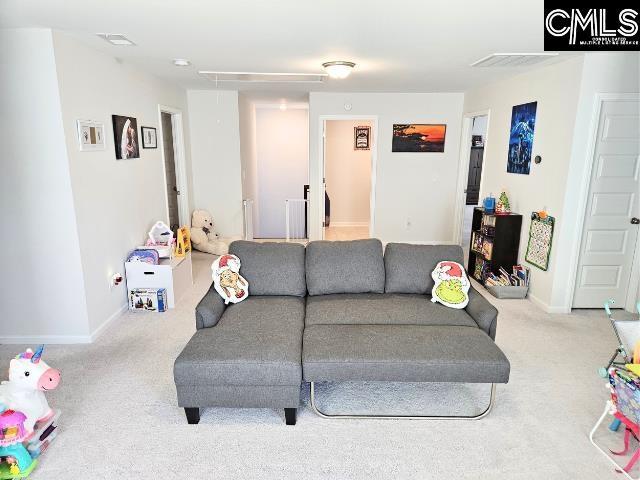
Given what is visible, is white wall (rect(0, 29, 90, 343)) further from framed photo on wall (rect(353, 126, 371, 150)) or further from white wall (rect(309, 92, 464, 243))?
framed photo on wall (rect(353, 126, 371, 150))

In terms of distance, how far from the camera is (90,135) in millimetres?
3301

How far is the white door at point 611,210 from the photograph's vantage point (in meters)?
3.59

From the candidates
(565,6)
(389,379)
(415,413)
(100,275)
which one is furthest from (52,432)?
(565,6)

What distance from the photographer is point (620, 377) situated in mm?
2078

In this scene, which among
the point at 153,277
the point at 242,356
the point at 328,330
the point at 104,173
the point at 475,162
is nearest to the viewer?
the point at 242,356

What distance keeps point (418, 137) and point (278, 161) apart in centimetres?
297

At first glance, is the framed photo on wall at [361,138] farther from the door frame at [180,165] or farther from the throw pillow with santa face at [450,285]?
the throw pillow with santa face at [450,285]

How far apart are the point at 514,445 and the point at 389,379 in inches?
A: 29.3

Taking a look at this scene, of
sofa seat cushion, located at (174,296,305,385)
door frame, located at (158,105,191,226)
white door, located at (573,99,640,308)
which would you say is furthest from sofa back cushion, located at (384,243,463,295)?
door frame, located at (158,105,191,226)

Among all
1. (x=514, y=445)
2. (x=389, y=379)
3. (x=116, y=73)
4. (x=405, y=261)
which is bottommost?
(x=514, y=445)

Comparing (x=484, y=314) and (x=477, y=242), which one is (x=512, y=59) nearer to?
(x=477, y=242)

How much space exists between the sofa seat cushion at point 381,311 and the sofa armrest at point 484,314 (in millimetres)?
44

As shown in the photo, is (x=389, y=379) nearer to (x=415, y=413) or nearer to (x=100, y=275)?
(x=415, y=413)

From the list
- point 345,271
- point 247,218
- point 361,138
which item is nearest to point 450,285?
point 345,271
